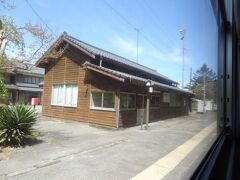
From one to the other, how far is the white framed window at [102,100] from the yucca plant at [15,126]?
445 cm

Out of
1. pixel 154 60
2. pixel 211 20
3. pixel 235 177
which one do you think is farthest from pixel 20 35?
pixel 235 177

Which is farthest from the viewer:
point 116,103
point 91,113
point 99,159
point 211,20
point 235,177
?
point 91,113

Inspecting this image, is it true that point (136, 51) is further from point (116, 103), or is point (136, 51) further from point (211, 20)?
point (116, 103)

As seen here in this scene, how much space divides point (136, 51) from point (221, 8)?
87cm

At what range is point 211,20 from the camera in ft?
6.68

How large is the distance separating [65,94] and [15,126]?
5575mm

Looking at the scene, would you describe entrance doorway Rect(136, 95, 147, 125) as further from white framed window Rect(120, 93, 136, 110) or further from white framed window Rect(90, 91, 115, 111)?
white framed window Rect(90, 91, 115, 111)

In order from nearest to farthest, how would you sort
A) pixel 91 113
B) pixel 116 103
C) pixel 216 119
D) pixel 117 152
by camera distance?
pixel 216 119 < pixel 117 152 < pixel 116 103 < pixel 91 113

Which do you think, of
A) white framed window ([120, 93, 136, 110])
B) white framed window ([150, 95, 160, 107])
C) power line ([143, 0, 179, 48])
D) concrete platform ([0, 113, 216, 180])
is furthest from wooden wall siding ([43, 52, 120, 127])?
power line ([143, 0, 179, 48])

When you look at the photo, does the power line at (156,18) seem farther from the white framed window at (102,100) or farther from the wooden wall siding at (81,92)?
the white framed window at (102,100)

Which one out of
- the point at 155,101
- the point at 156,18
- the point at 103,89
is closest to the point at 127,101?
the point at 103,89

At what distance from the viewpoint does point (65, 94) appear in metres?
10.6

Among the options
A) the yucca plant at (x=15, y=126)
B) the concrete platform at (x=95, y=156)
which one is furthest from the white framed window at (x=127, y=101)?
the yucca plant at (x=15, y=126)

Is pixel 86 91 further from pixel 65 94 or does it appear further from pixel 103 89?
pixel 65 94
